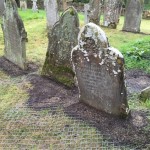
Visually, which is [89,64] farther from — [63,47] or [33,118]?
[63,47]

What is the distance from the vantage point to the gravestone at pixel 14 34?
8.02 m

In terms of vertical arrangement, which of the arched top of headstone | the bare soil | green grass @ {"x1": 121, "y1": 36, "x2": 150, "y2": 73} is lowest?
the bare soil

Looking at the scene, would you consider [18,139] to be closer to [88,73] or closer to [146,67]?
[88,73]

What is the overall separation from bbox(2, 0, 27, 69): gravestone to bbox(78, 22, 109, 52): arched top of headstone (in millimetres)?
2662

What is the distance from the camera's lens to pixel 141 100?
651 cm

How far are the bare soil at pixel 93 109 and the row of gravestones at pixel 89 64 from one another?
0.18 m

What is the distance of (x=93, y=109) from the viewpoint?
612cm

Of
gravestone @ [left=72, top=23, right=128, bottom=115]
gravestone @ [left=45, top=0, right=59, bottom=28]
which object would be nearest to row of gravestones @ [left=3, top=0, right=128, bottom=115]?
gravestone @ [left=72, top=23, right=128, bottom=115]

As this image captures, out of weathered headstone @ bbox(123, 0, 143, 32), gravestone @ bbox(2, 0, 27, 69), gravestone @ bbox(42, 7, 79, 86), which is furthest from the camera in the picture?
weathered headstone @ bbox(123, 0, 143, 32)

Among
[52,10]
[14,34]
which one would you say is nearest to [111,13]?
[52,10]

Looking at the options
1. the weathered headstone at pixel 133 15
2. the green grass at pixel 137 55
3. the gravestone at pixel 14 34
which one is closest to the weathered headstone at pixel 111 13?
the weathered headstone at pixel 133 15

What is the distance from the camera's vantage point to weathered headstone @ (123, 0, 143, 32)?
1404 cm

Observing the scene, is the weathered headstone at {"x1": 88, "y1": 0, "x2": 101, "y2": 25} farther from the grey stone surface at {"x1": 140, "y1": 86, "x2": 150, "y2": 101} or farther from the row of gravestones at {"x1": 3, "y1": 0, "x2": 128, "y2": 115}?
the grey stone surface at {"x1": 140, "y1": 86, "x2": 150, "y2": 101}

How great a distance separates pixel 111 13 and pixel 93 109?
975 centimetres
